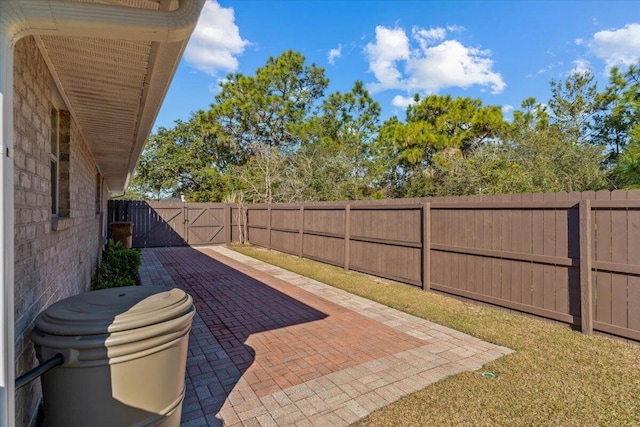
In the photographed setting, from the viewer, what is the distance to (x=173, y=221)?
14.9m

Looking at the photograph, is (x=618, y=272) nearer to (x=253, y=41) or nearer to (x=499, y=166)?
(x=499, y=166)

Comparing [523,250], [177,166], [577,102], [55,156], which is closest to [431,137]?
[577,102]

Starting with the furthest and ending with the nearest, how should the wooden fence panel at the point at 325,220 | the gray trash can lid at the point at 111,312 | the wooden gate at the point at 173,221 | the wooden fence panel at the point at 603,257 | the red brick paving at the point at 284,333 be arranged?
the wooden gate at the point at 173,221
the wooden fence panel at the point at 325,220
the wooden fence panel at the point at 603,257
the red brick paving at the point at 284,333
the gray trash can lid at the point at 111,312

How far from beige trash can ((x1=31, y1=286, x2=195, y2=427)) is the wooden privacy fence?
15.4 feet

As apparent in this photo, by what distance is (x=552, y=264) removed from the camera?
458 centimetres

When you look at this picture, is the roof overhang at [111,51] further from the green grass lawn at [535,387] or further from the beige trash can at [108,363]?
the green grass lawn at [535,387]

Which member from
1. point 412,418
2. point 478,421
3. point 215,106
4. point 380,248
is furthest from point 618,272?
point 215,106

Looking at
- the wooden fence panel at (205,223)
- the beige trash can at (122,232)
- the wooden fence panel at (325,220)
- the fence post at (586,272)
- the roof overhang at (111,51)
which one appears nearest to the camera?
the roof overhang at (111,51)

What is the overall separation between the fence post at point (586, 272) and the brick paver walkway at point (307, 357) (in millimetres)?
1264

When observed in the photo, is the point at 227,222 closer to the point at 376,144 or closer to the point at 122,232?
the point at 122,232

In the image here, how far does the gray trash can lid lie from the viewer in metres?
1.68

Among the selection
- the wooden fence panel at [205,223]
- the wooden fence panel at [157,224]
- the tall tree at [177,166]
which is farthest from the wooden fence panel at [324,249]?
the tall tree at [177,166]

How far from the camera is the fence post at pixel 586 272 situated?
13.6 feet

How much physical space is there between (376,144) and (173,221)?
11819 mm
